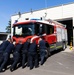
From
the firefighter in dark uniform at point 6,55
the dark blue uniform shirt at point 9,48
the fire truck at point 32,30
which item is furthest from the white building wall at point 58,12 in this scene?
the firefighter in dark uniform at point 6,55

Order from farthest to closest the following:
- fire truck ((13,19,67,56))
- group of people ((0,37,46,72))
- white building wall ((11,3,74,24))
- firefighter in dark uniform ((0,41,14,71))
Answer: white building wall ((11,3,74,24)), fire truck ((13,19,67,56)), group of people ((0,37,46,72)), firefighter in dark uniform ((0,41,14,71))

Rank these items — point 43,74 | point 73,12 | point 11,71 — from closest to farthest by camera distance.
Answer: point 43,74, point 11,71, point 73,12

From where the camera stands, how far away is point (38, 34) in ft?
48.6

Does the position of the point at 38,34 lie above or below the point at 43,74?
above

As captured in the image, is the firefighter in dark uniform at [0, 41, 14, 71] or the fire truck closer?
the firefighter in dark uniform at [0, 41, 14, 71]

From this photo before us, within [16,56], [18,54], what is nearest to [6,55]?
[16,56]

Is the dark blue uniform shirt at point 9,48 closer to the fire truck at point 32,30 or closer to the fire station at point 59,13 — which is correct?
the fire truck at point 32,30

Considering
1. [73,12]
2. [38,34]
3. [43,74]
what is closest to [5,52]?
[43,74]

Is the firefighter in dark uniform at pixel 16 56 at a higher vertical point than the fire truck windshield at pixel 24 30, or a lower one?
lower

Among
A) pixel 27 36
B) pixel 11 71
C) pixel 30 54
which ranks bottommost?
pixel 11 71

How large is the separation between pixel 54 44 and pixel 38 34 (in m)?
3.52

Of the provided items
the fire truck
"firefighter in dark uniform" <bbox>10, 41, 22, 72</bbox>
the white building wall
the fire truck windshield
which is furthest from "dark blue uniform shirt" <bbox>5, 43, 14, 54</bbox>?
the white building wall

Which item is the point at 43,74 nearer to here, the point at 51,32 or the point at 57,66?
the point at 57,66

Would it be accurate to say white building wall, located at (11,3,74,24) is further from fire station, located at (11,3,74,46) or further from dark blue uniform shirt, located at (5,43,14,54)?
dark blue uniform shirt, located at (5,43,14,54)
